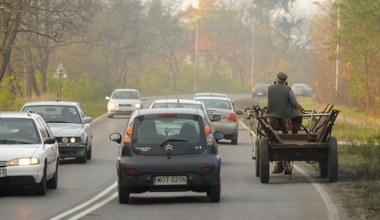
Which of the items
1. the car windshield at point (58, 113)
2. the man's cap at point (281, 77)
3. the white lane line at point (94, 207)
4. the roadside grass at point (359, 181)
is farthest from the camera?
the car windshield at point (58, 113)

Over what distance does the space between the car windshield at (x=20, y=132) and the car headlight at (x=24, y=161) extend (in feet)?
3.33

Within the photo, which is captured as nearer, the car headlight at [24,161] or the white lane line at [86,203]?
the white lane line at [86,203]

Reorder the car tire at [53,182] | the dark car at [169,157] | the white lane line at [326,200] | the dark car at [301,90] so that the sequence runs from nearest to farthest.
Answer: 1. the white lane line at [326,200]
2. the dark car at [169,157]
3. the car tire at [53,182]
4. the dark car at [301,90]

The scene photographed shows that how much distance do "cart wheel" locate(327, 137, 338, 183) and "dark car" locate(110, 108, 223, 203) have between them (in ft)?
11.9

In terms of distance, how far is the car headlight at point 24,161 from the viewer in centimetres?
1830

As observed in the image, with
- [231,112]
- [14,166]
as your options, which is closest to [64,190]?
[14,166]

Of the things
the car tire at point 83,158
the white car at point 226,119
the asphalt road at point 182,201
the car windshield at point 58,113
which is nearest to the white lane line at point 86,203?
the asphalt road at point 182,201

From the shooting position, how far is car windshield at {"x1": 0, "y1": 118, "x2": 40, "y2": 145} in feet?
A: 64.0

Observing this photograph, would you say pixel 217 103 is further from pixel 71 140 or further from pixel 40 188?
pixel 40 188

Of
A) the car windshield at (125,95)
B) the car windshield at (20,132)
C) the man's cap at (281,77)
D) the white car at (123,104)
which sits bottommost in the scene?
the white car at (123,104)

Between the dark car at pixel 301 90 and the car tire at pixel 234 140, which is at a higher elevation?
the car tire at pixel 234 140

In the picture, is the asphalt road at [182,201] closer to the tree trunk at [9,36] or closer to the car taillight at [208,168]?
the car taillight at [208,168]

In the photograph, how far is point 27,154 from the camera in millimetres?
18531

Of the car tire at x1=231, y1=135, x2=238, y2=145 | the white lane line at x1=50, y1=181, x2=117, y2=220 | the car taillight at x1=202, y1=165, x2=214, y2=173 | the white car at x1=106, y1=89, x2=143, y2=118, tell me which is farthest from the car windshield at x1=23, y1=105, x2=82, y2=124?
the white car at x1=106, y1=89, x2=143, y2=118
